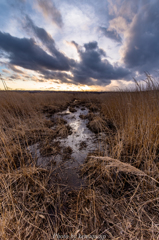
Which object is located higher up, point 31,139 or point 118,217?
point 31,139

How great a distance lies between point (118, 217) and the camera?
119cm

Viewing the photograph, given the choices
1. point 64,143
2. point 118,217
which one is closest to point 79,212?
point 118,217

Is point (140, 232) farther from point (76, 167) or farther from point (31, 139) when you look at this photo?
point (31, 139)

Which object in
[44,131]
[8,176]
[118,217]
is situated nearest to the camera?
[118,217]

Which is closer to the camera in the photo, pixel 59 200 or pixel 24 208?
pixel 24 208

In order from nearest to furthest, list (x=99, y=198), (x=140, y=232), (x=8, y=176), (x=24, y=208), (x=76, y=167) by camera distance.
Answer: (x=140, y=232) < (x=24, y=208) < (x=99, y=198) < (x=8, y=176) < (x=76, y=167)

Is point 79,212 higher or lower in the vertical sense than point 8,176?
lower

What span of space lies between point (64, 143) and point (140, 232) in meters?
2.65

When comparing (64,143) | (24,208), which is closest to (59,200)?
(24,208)

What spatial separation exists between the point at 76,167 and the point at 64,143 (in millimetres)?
1248

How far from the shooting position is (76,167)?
88.2 inches

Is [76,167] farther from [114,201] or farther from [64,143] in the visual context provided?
[64,143]

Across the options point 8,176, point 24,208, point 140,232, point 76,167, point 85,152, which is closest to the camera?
point 140,232

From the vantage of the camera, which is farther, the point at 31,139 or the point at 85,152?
the point at 31,139
